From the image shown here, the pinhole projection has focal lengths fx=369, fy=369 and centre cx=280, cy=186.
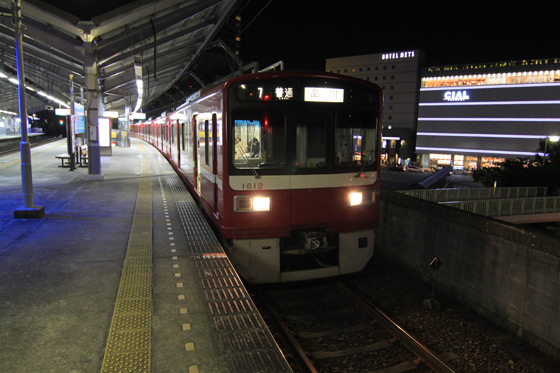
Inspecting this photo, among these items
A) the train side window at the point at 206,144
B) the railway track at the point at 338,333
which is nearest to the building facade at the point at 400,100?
the train side window at the point at 206,144

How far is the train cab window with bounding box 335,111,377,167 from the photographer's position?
16.5 feet

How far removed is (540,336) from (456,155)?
52127 millimetres

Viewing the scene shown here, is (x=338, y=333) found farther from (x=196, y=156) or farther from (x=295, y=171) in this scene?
(x=196, y=156)

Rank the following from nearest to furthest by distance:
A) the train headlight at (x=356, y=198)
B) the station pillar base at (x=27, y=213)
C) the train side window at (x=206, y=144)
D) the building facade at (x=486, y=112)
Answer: the train headlight at (x=356, y=198) < the train side window at (x=206, y=144) < the station pillar base at (x=27, y=213) < the building facade at (x=486, y=112)

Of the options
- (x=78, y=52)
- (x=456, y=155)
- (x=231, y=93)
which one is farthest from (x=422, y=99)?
(x=231, y=93)

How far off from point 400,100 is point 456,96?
9.51 metres

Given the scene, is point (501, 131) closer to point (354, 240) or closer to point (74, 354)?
point (354, 240)

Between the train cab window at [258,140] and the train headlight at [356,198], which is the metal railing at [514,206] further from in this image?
the train cab window at [258,140]

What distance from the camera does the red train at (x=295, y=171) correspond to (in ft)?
15.3

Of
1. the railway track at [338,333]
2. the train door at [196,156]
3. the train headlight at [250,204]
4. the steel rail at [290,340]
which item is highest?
the train door at [196,156]

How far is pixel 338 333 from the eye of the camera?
15.4 ft

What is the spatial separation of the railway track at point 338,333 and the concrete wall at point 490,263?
5.90ft

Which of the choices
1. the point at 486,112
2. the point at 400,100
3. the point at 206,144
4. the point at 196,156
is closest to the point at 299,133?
the point at 206,144

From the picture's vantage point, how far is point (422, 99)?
54.6 metres
